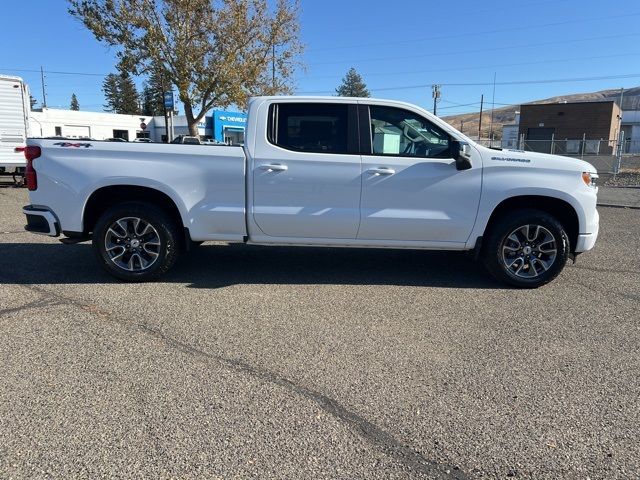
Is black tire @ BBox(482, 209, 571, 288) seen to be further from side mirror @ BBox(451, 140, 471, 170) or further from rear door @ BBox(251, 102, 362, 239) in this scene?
rear door @ BBox(251, 102, 362, 239)

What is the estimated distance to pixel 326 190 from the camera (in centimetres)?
545

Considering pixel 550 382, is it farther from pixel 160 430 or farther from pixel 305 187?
pixel 305 187

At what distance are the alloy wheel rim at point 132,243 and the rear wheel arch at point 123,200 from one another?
264mm

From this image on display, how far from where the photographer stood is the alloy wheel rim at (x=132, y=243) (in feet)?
18.4

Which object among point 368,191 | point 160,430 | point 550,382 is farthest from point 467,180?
point 160,430

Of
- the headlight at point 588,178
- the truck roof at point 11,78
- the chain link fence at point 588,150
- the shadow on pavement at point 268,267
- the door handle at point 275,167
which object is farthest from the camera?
the chain link fence at point 588,150

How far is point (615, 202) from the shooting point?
14266 millimetres

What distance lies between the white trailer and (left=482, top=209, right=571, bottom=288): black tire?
1459 centimetres

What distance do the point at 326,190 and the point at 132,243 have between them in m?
2.21

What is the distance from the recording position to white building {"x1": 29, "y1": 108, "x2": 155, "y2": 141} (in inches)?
1603

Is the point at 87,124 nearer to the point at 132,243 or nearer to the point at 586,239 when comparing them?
the point at 132,243

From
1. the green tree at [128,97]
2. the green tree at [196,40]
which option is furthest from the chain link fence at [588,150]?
the green tree at [128,97]

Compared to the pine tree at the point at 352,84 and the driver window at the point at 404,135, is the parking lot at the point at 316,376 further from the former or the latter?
the pine tree at the point at 352,84

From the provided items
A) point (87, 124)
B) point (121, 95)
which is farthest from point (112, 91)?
point (87, 124)
